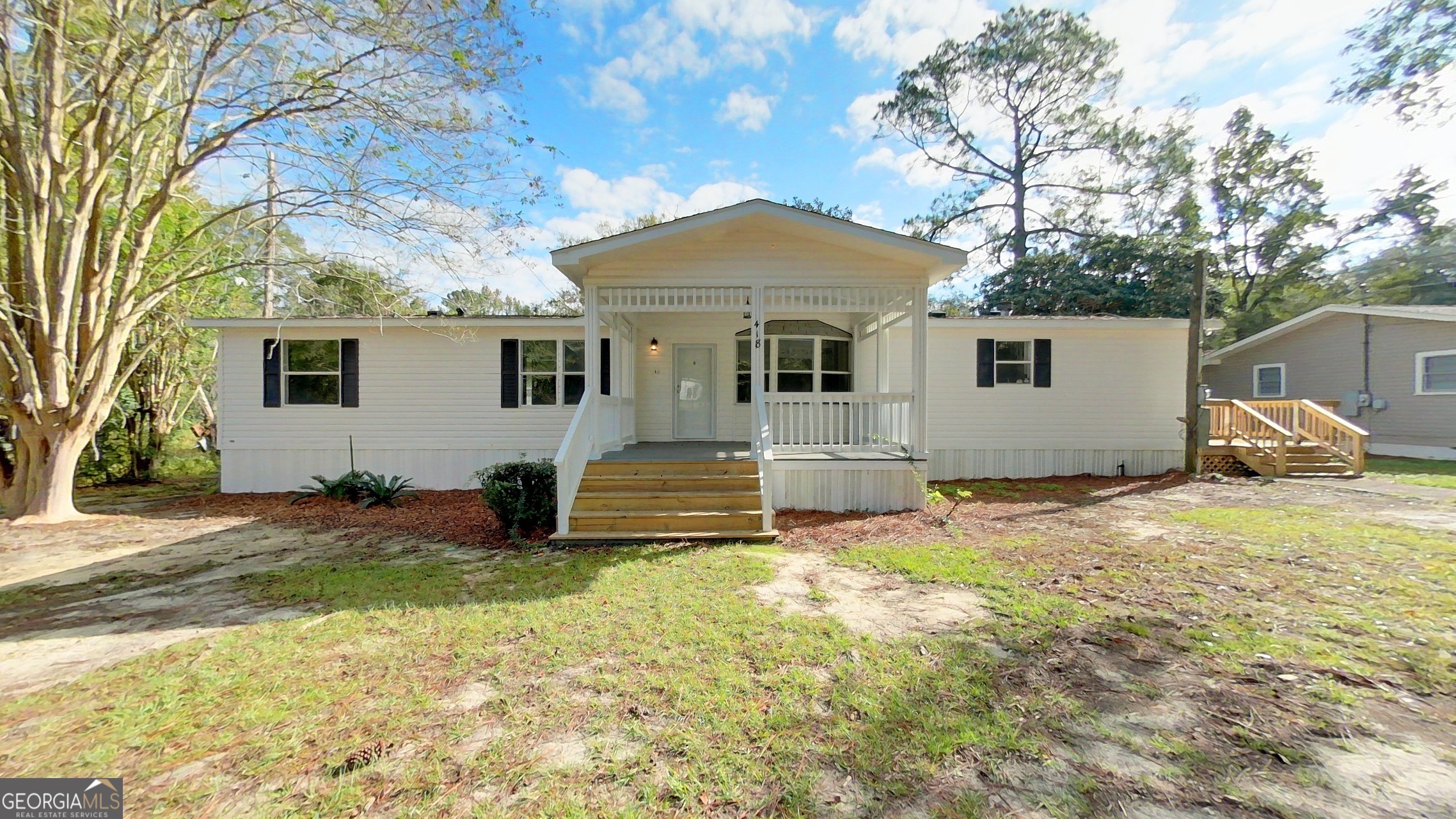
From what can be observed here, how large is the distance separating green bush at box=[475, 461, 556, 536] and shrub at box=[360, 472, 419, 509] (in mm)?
3371

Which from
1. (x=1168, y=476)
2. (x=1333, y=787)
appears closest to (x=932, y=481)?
(x=1168, y=476)

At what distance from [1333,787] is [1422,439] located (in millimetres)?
18532

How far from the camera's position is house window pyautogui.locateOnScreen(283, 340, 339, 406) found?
9891 millimetres

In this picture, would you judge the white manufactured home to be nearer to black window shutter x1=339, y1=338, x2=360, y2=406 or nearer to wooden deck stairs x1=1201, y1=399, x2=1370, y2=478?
black window shutter x1=339, y1=338, x2=360, y2=406

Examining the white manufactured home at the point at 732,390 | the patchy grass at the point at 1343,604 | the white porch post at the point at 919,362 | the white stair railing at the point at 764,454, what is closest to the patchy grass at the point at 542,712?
the patchy grass at the point at 1343,604

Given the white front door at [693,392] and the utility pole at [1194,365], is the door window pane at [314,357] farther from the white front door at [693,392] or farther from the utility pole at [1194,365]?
the utility pole at [1194,365]

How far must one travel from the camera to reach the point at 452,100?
8258 mm

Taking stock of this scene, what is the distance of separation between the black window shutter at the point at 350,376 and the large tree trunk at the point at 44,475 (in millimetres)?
3219

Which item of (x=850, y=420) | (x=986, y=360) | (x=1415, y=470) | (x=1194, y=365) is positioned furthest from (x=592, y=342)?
(x=1415, y=470)

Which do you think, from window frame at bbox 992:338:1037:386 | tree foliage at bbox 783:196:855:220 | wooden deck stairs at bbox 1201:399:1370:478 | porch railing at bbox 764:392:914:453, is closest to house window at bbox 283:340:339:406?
porch railing at bbox 764:392:914:453

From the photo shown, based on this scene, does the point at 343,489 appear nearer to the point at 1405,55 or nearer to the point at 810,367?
the point at 810,367

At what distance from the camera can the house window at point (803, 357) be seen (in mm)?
9602

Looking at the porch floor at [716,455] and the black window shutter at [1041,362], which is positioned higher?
the black window shutter at [1041,362]

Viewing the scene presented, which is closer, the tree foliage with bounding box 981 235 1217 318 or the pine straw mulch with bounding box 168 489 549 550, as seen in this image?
the pine straw mulch with bounding box 168 489 549 550
